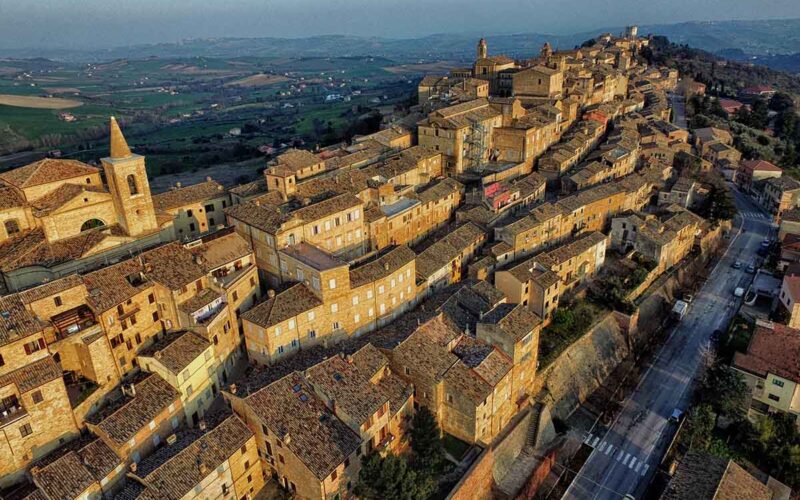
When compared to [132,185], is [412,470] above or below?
below

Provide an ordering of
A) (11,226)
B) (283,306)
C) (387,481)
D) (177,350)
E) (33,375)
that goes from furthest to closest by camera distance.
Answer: (11,226)
(283,306)
(177,350)
(33,375)
(387,481)

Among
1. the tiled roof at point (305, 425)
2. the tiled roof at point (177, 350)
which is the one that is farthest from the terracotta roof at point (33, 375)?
the tiled roof at point (305, 425)

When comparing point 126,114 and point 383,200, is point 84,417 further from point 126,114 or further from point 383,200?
point 126,114

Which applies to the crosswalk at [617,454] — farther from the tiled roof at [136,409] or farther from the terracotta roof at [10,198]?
the terracotta roof at [10,198]

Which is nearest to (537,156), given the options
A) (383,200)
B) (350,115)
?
(383,200)

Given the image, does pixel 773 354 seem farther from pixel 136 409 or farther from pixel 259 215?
pixel 136 409

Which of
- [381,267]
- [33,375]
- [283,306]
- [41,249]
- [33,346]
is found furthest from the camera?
[381,267]

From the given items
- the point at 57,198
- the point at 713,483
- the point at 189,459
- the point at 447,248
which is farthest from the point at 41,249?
the point at 713,483

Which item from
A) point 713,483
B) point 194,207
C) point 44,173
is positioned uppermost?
point 44,173
